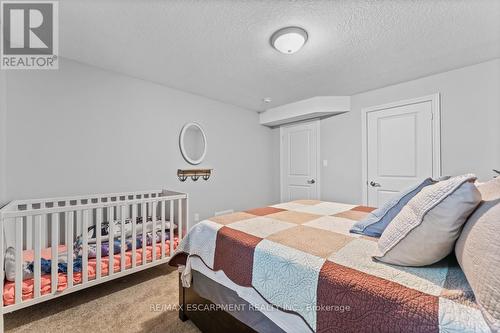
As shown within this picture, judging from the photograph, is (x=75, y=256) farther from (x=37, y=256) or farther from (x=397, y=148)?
(x=397, y=148)

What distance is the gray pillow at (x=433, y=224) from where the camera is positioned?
2.55 ft

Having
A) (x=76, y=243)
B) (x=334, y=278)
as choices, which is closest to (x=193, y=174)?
(x=76, y=243)

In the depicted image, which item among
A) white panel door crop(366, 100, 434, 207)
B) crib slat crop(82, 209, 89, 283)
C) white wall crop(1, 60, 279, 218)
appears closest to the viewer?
crib slat crop(82, 209, 89, 283)

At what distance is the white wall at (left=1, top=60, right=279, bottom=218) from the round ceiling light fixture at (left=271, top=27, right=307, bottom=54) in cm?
177

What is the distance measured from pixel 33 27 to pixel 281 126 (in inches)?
144

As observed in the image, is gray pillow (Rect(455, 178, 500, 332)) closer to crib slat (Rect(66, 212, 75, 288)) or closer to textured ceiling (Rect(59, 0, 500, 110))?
textured ceiling (Rect(59, 0, 500, 110))

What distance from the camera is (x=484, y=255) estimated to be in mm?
621

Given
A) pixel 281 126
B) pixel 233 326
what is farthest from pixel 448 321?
pixel 281 126

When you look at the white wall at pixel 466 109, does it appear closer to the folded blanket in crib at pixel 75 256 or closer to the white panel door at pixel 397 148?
the white panel door at pixel 397 148

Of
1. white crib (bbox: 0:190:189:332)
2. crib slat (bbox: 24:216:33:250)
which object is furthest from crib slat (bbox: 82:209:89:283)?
crib slat (bbox: 24:216:33:250)

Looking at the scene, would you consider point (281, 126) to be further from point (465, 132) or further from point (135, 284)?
point (135, 284)

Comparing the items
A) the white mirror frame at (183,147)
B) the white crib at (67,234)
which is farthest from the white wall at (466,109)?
the white crib at (67,234)

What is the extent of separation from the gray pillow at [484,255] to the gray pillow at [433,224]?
36 millimetres

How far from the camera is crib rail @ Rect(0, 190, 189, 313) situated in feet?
4.93
